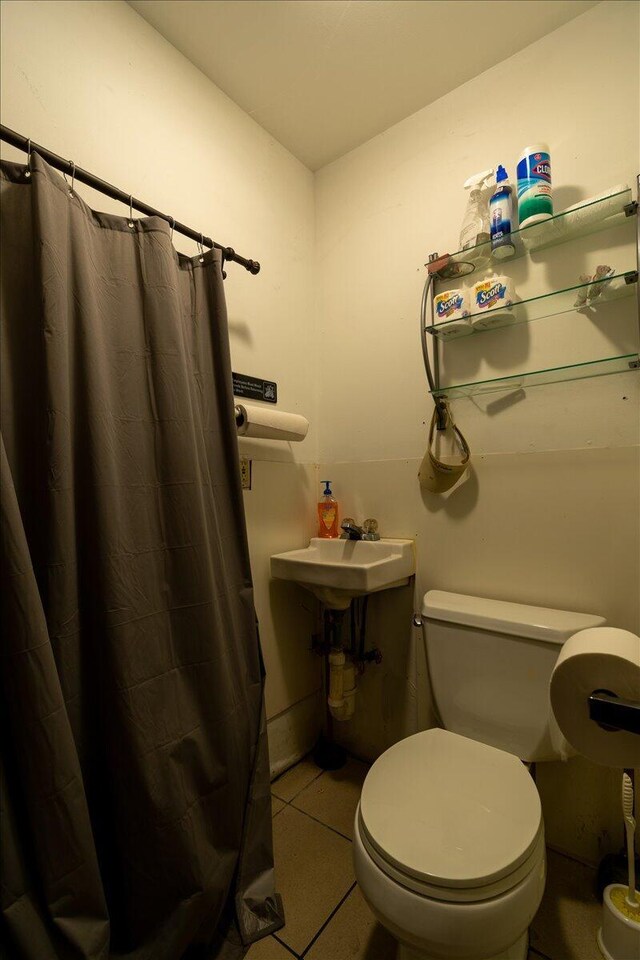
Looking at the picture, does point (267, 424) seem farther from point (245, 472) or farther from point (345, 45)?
point (345, 45)

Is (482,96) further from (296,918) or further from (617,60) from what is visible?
(296,918)

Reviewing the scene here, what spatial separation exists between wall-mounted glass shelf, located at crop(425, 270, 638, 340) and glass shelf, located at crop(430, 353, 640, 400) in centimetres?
16

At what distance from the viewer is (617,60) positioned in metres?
1.15

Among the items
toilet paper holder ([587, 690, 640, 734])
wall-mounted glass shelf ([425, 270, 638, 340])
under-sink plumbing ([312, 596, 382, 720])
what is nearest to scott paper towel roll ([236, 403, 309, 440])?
wall-mounted glass shelf ([425, 270, 638, 340])

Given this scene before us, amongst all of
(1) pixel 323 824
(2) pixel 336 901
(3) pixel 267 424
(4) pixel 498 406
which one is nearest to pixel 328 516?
(3) pixel 267 424

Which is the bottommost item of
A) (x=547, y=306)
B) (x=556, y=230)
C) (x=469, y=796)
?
(x=469, y=796)

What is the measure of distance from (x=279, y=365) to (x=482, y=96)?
115 centimetres

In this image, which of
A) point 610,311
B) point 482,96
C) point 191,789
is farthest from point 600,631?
point 482,96

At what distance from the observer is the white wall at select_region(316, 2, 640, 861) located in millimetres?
1148

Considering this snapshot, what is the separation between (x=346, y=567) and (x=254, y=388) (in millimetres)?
A: 746

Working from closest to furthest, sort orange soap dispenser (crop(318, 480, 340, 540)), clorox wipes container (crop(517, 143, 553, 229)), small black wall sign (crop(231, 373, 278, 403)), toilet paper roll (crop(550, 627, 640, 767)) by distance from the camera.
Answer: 1. toilet paper roll (crop(550, 627, 640, 767))
2. clorox wipes container (crop(517, 143, 553, 229))
3. small black wall sign (crop(231, 373, 278, 403))
4. orange soap dispenser (crop(318, 480, 340, 540))

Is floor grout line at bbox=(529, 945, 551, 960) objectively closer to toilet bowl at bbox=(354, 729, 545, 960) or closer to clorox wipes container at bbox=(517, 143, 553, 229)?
toilet bowl at bbox=(354, 729, 545, 960)

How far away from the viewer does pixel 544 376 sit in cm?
126

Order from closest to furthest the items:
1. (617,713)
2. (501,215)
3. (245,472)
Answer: (617,713)
(501,215)
(245,472)
